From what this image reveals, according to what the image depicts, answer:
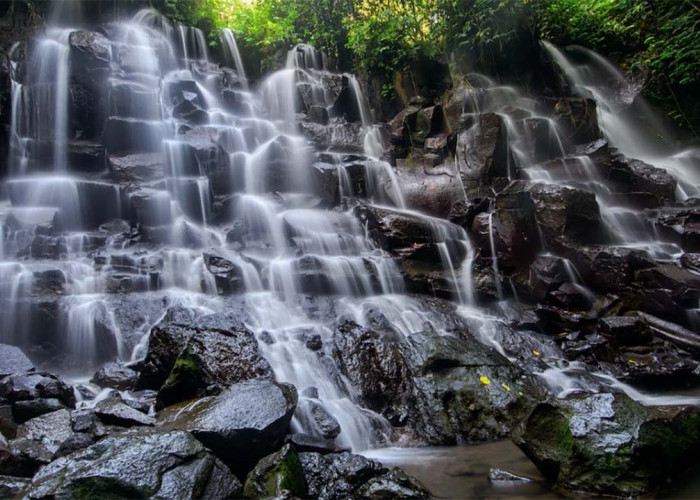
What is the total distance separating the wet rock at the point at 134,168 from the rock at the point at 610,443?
997cm

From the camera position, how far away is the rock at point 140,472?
2.69m

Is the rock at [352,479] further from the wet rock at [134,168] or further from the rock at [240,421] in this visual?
the wet rock at [134,168]

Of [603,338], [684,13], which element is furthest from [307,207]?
[684,13]

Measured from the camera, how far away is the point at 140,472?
2828 mm

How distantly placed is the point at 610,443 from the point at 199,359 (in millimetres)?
4001

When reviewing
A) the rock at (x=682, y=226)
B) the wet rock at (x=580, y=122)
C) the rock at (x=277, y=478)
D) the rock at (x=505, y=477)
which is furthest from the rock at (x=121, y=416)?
the wet rock at (x=580, y=122)

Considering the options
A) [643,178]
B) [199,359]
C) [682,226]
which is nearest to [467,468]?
[199,359]

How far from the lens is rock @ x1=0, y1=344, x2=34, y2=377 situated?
5.03m

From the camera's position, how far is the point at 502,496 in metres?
3.13

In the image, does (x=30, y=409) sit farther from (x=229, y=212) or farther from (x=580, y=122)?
(x=580, y=122)

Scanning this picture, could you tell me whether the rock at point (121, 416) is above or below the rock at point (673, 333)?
above

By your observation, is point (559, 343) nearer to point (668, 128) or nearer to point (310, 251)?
point (310, 251)

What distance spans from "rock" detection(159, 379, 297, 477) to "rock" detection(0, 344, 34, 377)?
7.72 ft

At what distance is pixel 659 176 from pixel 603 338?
5858 mm
